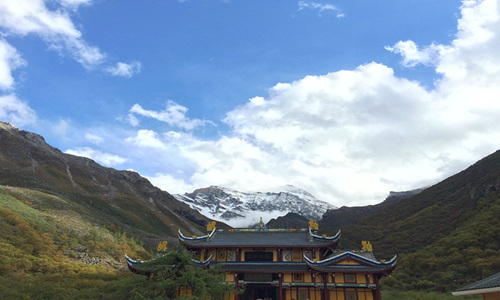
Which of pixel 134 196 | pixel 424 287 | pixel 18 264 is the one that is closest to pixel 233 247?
pixel 18 264

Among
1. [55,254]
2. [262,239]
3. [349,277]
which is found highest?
[262,239]

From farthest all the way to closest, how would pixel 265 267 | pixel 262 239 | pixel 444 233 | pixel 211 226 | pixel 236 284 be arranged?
pixel 444 233 < pixel 211 226 < pixel 262 239 < pixel 265 267 < pixel 236 284

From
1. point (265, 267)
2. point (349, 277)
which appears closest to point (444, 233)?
point (349, 277)

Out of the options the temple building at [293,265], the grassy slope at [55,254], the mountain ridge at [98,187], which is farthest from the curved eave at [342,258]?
the mountain ridge at [98,187]

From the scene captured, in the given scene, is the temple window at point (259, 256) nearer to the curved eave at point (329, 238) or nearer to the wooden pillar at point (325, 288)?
the curved eave at point (329, 238)

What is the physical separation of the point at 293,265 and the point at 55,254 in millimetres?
37827

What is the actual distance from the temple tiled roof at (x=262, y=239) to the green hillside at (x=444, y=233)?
77.3 ft

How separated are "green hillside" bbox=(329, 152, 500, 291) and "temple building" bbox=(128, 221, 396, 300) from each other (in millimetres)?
23077

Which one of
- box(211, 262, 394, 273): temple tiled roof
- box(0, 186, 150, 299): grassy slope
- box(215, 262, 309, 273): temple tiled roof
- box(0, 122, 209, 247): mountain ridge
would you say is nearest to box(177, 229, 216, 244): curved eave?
box(211, 262, 394, 273): temple tiled roof

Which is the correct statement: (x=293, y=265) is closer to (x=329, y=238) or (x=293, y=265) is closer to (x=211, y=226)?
(x=329, y=238)

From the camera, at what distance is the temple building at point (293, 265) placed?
104ft

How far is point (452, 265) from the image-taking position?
53312 mm

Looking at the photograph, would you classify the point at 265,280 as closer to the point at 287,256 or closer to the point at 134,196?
the point at 287,256

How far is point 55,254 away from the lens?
50.2 metres
